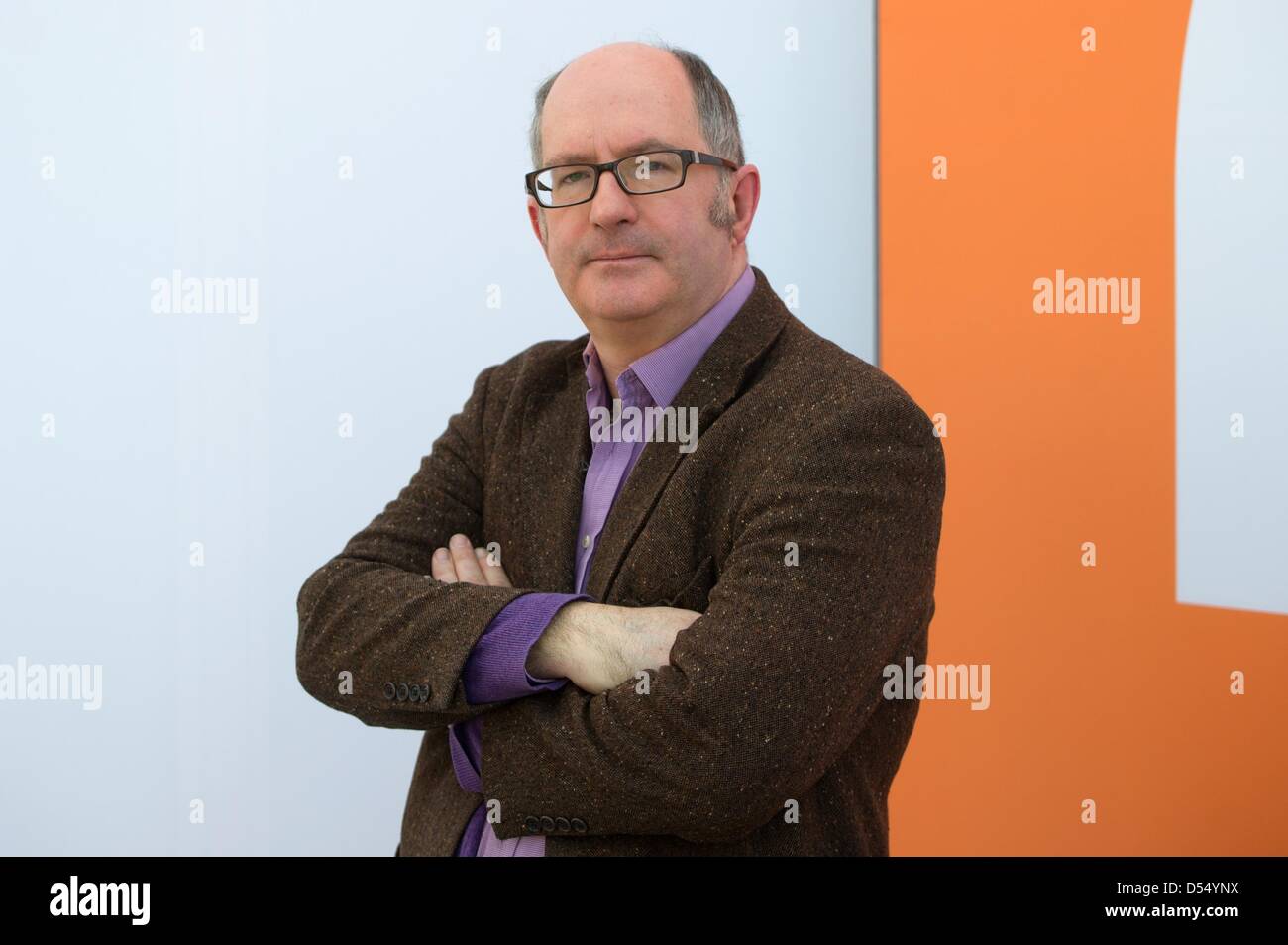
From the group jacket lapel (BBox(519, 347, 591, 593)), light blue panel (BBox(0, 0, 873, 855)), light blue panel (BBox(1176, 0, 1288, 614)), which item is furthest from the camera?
light blue panel (BBox(0, 0, 873, 855))

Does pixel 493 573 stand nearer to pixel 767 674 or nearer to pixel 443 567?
pixel 443 567

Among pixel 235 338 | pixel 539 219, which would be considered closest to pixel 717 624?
pixel 539 219

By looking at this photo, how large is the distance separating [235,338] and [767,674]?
7.26 feet

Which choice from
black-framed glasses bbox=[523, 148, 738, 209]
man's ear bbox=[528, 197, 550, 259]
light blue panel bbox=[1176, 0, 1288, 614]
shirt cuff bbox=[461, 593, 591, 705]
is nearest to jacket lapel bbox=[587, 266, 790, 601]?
shirt cuff bbox=[461, 593, 591, 705]

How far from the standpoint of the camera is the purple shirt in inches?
66.0

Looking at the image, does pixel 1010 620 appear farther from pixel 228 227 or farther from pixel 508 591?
pixel 228 227

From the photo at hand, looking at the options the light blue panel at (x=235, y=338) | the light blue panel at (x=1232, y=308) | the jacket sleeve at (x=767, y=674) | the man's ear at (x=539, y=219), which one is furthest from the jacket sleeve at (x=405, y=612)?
the light blue panel at (x=1232, y=308)

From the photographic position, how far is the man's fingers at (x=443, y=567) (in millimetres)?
1933

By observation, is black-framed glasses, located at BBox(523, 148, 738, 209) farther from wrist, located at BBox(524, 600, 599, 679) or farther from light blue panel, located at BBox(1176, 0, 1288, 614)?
light blue panel, located at BBox(1176, 0, 1288, 614)

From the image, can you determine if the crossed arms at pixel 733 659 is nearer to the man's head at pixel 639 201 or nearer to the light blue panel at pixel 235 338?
the man's head at pixel 639 201

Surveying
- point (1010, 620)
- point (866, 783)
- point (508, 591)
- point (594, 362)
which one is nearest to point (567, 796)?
point (508, 591)

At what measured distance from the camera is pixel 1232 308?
2684 mm

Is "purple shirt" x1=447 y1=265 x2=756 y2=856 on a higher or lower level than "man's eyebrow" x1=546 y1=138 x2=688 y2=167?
lower

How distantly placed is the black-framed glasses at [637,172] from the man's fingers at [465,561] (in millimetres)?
549
